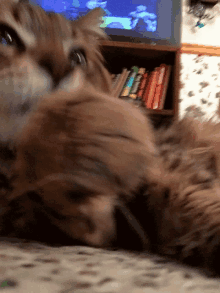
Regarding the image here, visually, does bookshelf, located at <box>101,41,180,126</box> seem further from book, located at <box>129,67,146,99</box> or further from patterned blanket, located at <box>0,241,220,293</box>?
patterned blanket, located at <box>0,241,220,293</box>

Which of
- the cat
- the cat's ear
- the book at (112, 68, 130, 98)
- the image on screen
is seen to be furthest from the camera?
the image on screen

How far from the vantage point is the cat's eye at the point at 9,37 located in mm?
453

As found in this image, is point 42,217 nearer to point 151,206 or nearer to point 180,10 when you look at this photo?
point 151,206

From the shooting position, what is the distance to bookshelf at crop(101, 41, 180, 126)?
1.63m

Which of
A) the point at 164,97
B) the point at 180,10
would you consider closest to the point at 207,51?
the point at 180,10

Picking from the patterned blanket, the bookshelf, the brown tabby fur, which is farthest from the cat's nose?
the bookshelf

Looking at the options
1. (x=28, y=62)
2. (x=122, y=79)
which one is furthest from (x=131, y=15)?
(x=28, y=62)

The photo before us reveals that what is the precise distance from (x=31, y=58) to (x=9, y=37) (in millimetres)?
95

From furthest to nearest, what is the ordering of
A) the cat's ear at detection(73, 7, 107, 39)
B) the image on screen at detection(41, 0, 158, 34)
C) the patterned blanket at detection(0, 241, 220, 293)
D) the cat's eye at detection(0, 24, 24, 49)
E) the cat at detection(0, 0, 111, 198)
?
1. the image on screen at detection(41, 0, 158, 34)
2. the cat's ear at detection(73, 7, 107, 39)
3. the cat's eye at detection(0, 24, 24, 49)
4. the cat at detection(0, 0, 111, 198)
5. the patterned blanket at detection(0, 241, 220, 293)

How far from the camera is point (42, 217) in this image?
0.86 feet

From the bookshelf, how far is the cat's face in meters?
1.10

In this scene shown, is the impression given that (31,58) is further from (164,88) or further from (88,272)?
(164,88)

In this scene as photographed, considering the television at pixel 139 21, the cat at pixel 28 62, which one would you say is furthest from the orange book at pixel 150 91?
the cat at pixel 28 62

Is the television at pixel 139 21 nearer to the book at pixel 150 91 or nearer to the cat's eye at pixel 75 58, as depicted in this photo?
the book at pixel 150 91
